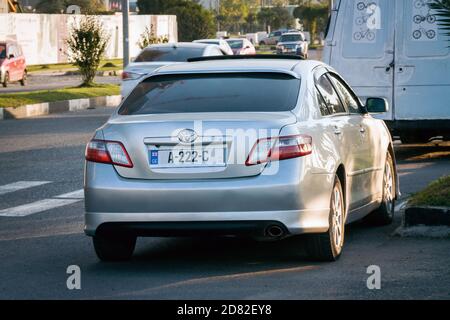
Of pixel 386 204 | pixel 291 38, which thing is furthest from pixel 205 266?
pixel 291 38

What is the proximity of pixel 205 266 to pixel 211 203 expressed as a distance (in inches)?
29.1

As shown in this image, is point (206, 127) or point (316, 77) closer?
point (206, 127)

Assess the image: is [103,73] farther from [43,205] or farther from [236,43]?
[43,205]

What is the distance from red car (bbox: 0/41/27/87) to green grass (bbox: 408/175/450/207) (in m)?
31.9

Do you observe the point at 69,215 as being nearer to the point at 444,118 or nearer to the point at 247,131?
the point at 247,131

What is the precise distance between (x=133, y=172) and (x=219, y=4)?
116441mm

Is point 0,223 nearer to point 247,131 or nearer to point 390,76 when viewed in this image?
point 247,131

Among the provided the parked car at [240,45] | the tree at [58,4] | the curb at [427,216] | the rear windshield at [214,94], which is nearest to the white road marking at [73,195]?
the rear windshield at [214,94]

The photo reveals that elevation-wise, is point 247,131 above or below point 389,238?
above

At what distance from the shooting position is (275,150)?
27.7 feet
